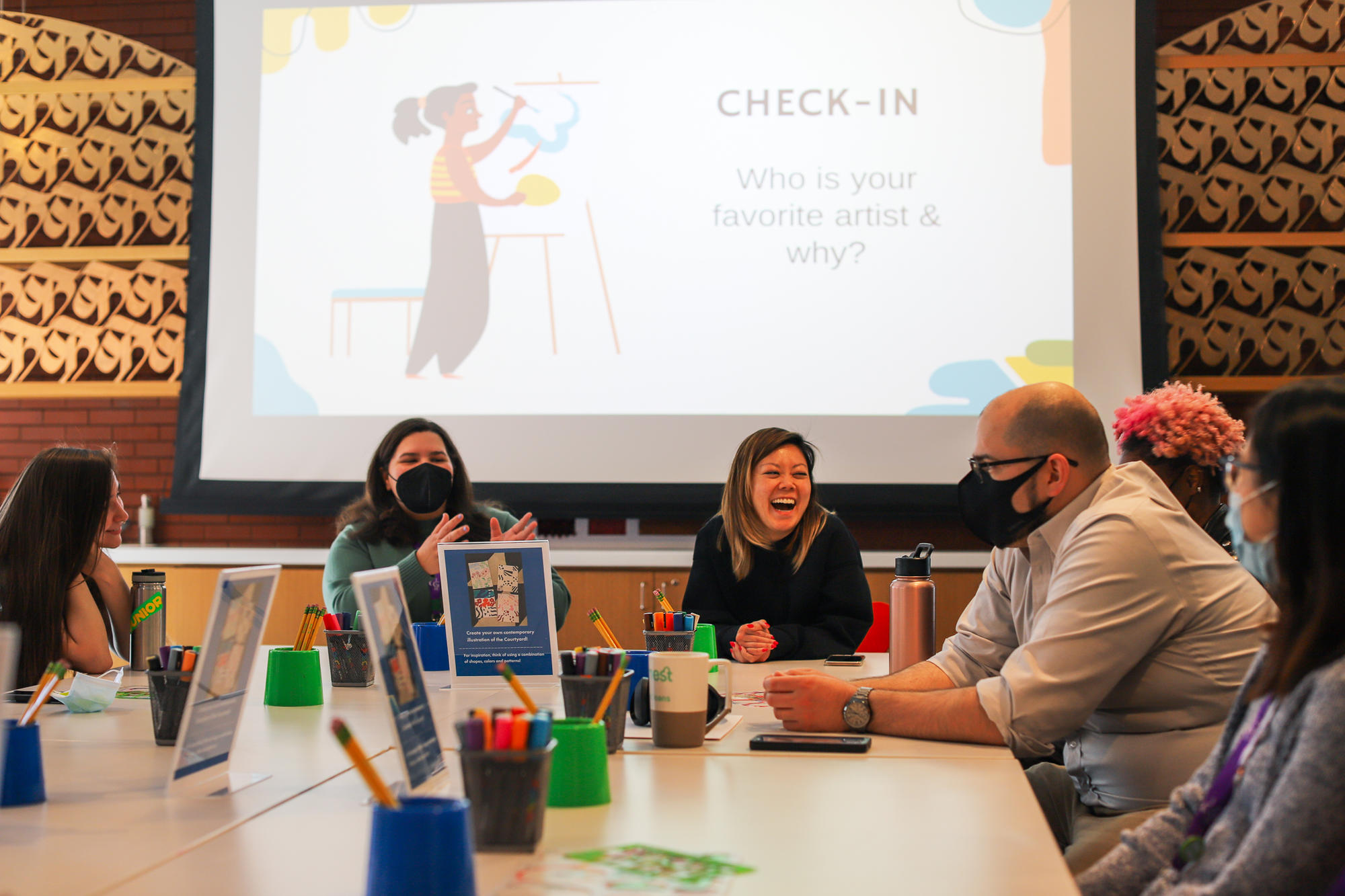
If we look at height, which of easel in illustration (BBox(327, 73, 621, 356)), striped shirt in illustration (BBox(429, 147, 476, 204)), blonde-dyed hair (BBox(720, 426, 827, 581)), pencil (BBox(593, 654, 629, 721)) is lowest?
pencil (BBox(593, 654, 629, 721))

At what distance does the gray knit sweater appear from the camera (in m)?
1.02

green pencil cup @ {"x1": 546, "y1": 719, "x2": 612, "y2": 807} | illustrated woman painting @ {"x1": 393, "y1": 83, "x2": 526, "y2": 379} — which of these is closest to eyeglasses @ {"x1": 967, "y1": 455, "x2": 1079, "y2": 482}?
green pencil cup @ {"x1": 546, "y1": 719, "x2": 612, "y2": 807}

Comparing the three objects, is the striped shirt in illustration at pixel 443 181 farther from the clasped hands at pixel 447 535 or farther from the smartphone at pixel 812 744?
the smartphone at pixel 812 744

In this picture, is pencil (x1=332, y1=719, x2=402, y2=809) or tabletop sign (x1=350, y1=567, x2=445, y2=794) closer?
pencil (x1=332, y1=719, x2=402, y2=809)

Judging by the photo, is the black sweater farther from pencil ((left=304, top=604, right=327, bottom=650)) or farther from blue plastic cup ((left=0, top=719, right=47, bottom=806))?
blue plastic cup ((left=0, top=719, right=47, bottom=806))

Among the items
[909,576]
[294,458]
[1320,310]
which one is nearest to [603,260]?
[294,458]

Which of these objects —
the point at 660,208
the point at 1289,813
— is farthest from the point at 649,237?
Answer: the point at 1289,813

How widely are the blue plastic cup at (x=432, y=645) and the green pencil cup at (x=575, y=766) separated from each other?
43.5 inches

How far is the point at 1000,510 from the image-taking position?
6.85 feet

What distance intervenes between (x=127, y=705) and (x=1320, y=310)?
15.4 feet

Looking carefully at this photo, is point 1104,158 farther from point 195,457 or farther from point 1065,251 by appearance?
point 195,457

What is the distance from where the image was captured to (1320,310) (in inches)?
183

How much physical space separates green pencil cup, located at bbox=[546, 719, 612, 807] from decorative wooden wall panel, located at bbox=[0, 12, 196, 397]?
14.8 feet

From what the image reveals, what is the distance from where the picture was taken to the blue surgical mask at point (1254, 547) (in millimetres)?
1220
